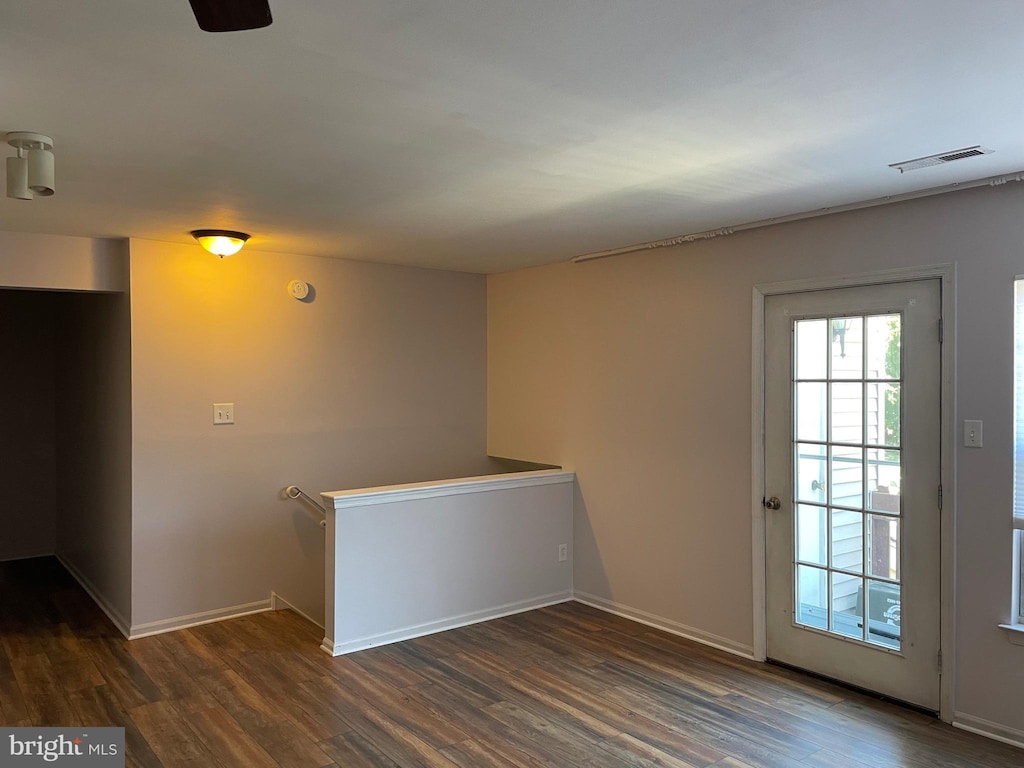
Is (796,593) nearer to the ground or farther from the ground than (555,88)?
nearer to the ground

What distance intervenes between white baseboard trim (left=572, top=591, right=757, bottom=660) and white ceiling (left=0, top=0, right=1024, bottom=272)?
7.60ft

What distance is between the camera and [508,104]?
224 centimetres

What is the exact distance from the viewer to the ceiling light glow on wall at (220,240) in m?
4.08

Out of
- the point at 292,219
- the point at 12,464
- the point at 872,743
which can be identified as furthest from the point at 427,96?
the point at 12,464

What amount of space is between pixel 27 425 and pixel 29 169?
4731mm

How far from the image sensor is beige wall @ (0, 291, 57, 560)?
6.28 metres

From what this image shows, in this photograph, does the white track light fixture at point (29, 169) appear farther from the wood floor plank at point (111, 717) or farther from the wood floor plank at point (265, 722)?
the wood floor plank at point (265, 722)

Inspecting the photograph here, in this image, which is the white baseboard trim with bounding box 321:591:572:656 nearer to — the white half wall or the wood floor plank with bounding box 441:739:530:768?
the white half wall

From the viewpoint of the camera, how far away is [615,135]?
2.53 meters

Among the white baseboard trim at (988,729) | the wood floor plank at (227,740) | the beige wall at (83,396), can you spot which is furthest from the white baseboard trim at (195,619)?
the white baseboard trim at (988,729)

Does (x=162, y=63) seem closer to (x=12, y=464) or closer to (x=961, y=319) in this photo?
(x=961, y=319)

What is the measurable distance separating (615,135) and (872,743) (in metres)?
2.61

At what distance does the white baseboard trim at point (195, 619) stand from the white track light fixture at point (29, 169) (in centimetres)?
283

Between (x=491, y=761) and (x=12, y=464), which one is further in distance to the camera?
(x=12, y=464)
